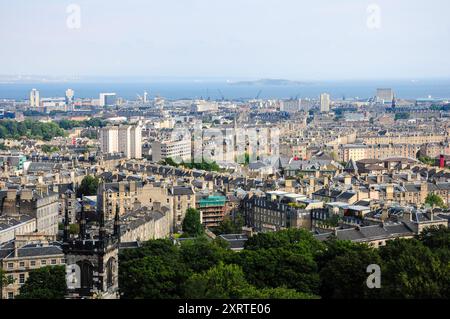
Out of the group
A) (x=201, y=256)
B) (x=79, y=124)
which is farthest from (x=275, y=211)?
(x=79, y=124)

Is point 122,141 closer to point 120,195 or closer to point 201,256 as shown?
point 120,195

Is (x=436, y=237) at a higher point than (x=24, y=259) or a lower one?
higher

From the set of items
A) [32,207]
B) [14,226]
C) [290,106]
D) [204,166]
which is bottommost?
[290,106]

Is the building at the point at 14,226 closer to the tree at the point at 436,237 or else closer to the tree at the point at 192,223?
the tree at the point at 192,223

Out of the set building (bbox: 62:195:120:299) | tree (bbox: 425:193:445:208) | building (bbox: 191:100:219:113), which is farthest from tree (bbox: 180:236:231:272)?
building (bbox: 191:100:219:113)

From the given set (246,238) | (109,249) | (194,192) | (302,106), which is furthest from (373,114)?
(109,249)

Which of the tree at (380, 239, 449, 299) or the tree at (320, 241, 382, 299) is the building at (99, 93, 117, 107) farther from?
the tree at (380, 239, 449, 299)

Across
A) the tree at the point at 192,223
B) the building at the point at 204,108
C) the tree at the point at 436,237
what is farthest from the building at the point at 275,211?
the building at the point at 204,108
